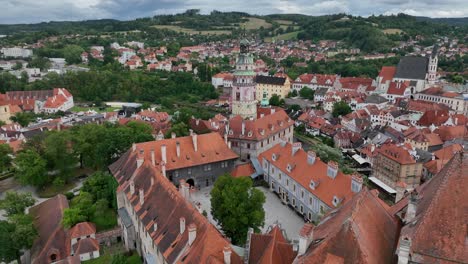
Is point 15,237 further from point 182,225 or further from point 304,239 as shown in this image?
point 304,239

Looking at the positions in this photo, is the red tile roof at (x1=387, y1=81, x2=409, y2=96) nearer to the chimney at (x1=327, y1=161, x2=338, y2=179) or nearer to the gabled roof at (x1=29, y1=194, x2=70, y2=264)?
the chimney at (x1=327, y1=161, x2=338, y2=179)

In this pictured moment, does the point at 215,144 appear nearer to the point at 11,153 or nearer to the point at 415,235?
the point at 11,153

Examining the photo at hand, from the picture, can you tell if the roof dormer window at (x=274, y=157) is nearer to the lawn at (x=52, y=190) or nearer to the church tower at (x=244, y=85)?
the church tower at (x=244, y=85)

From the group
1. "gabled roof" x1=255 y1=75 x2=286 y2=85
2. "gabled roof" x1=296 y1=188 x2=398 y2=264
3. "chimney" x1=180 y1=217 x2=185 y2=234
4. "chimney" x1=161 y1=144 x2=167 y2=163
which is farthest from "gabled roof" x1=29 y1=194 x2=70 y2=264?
"gabled roof" x1=255 y1=75 x2=286 y2=85

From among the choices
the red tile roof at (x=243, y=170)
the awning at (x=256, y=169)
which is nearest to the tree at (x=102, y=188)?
the red tile roof at (x=243, y=170)

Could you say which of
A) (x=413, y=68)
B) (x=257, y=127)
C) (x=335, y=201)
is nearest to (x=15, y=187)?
(x=257, y=127)

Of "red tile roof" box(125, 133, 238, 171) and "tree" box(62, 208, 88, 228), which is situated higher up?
"red tile roof" box(125, 133, 238, 171)

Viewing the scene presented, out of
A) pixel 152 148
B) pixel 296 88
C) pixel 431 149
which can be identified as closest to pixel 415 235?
pixel 152 148
